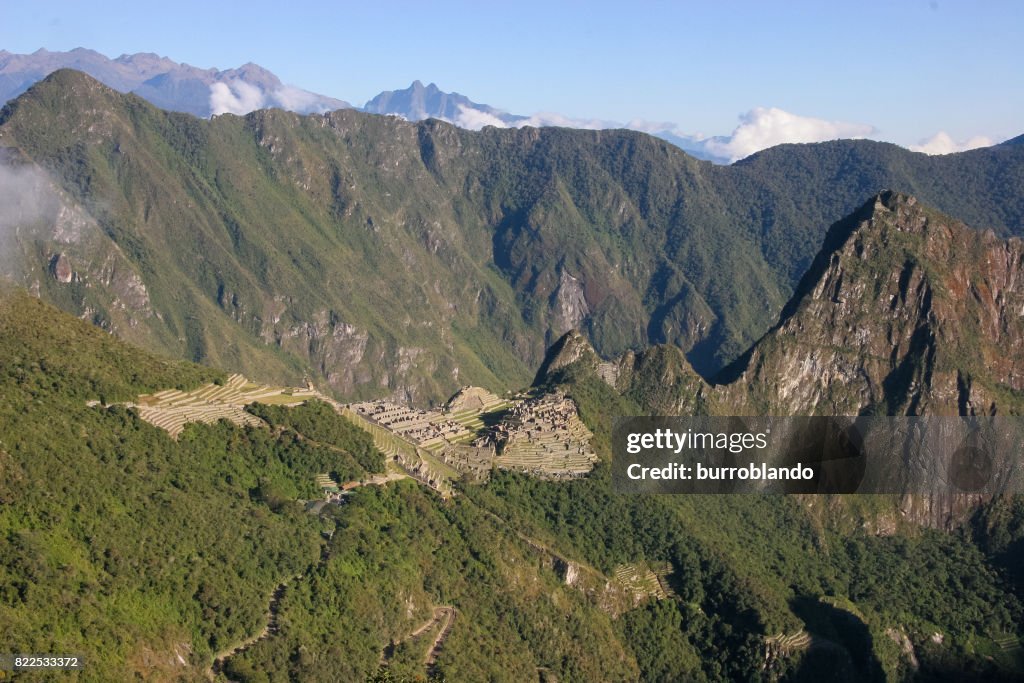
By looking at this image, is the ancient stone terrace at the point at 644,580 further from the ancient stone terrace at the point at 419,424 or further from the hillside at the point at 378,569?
the ancient stone terrace at the point at 419,424

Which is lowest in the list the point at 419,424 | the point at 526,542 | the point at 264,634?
the point at 526,542

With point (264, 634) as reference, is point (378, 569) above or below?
above

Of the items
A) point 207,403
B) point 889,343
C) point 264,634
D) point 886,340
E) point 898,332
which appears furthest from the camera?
point 886,340

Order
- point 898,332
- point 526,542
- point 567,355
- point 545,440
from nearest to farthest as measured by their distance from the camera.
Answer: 1. point 526,542
2. point 545,440
3. point 567,355
4. point 898,332

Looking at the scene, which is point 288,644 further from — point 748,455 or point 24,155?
point 24,155

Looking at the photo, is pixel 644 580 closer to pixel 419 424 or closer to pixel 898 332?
pixel 419 424

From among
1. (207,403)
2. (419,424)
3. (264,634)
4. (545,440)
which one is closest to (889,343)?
(545,440)

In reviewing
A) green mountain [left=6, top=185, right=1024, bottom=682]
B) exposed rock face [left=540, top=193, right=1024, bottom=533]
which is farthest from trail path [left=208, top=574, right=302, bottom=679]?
exposed rock face [left=540, top=193, right=1024, bottom=533]

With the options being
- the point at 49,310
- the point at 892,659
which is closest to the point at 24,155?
the point at 49,310

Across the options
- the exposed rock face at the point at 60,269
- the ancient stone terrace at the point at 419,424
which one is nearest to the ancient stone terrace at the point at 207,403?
the ancient stone terrace at the point at 419,424
